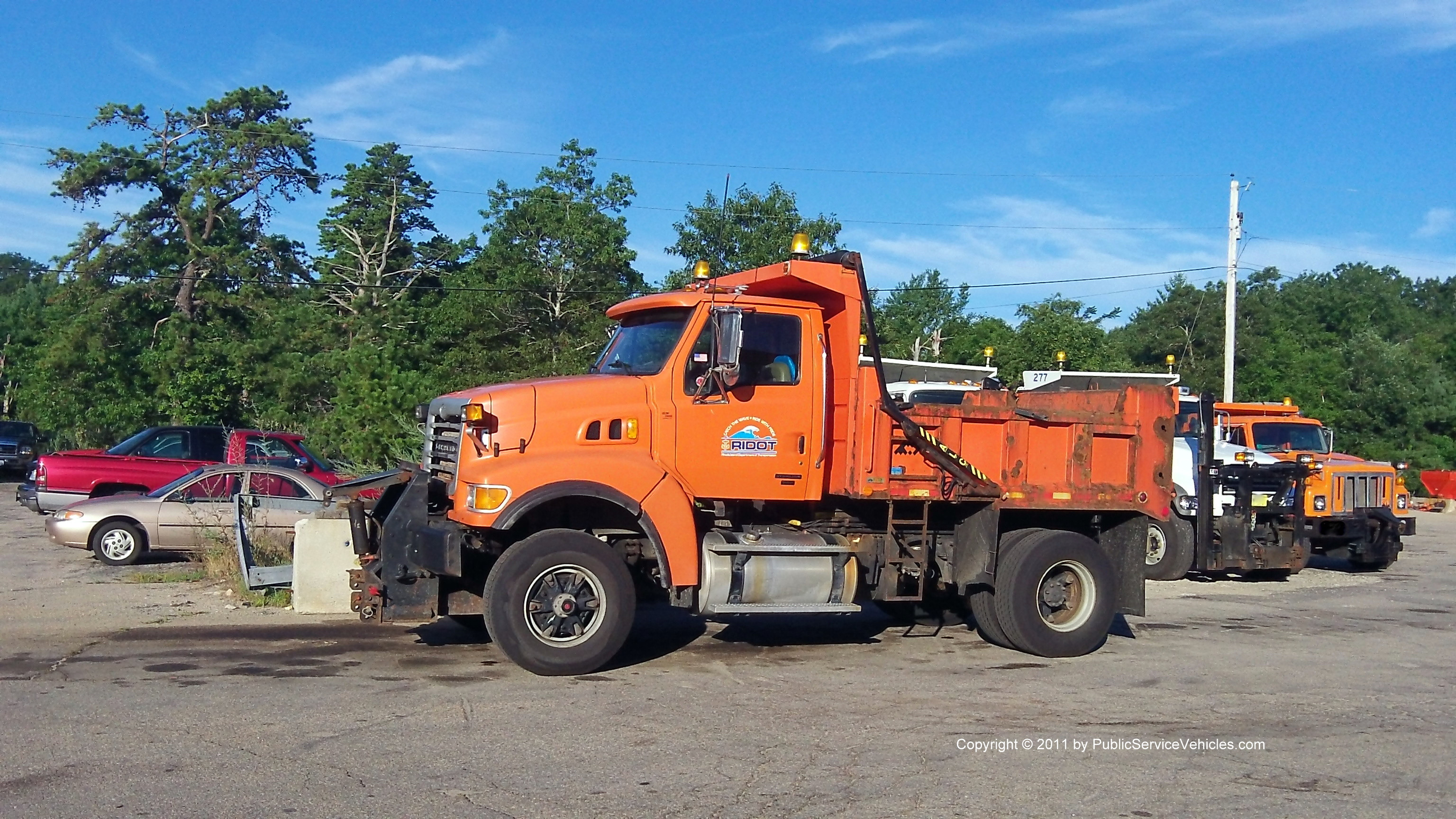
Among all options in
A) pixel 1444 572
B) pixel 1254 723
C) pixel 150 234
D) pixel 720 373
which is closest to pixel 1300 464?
pixel 1444 572

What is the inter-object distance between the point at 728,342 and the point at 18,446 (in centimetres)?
3378

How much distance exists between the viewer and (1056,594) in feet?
32.7

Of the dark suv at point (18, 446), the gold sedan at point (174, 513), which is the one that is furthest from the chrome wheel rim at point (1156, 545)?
the dark suv at point (18, 446)

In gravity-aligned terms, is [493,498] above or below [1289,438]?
below

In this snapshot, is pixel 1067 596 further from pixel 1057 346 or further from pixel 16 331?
Result: pixel 16 331

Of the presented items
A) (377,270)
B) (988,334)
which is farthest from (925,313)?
(377,270)

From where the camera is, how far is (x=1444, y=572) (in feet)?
58.5

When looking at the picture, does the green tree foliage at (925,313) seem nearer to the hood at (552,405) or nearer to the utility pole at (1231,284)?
the utility pole at (1231,284)

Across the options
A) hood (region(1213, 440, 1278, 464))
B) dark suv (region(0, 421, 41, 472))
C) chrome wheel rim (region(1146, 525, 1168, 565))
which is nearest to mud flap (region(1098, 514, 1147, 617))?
→ chrome wheel rim (region(1146, 525, 1168, 565))

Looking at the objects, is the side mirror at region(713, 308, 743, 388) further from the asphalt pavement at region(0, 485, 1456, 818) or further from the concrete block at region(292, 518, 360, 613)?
the concrete block at region(292, 518, 360, 613)

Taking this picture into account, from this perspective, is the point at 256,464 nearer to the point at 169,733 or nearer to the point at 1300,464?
the point at 169,733

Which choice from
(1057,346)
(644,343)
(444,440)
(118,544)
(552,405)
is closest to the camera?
(552,405)

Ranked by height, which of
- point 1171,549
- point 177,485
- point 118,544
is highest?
point 177,485

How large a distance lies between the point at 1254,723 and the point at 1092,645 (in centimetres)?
230
